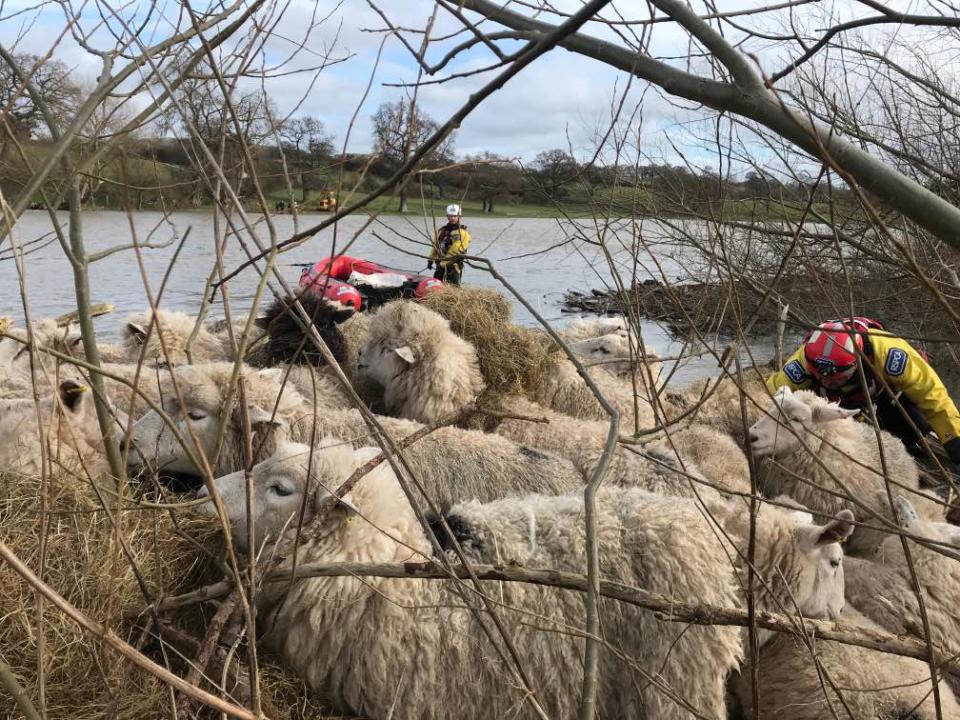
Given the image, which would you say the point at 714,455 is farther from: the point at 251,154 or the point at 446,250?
the point at 251,154

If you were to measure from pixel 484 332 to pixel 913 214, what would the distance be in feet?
16.0

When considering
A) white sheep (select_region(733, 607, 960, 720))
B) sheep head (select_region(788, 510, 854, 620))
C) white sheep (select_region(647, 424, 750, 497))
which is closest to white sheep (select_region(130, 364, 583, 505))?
white sheep (select_region(647, 424, 750, 497))

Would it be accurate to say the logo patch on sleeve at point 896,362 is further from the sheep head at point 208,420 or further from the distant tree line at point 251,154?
the sheep head at point 208,420

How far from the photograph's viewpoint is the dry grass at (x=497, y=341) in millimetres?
5805

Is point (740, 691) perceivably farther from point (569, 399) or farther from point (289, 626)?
point (569, 399)

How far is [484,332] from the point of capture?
6113 millimetres

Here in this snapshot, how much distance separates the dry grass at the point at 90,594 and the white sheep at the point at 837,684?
177 cm

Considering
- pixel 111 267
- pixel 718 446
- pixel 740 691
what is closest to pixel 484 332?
pixel 718 446

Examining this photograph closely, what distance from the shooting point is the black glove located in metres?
5.37

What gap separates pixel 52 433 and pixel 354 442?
4.71 ft

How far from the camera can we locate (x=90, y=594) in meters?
2.52

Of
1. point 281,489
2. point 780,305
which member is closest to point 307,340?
point 281,489

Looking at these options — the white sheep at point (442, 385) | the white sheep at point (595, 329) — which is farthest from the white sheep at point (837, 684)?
the white sheep at point (595, 329)

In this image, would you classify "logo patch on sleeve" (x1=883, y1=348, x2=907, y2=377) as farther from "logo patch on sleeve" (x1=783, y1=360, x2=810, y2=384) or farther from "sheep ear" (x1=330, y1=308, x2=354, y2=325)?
"sheep ear" (x1=330, y1=308, x2=354, y2=325)
